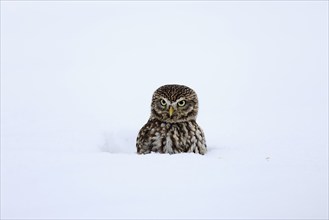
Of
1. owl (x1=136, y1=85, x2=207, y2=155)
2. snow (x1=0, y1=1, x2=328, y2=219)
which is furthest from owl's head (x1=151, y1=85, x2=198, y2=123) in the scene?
snow (x1=0, y1=1, x2=328, y2=219)

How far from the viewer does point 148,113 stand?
914 cm

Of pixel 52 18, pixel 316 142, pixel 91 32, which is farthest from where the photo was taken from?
pixel 52 18

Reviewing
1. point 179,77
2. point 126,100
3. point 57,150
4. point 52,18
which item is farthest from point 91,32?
point 57,150

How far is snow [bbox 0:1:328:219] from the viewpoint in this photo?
3.62m

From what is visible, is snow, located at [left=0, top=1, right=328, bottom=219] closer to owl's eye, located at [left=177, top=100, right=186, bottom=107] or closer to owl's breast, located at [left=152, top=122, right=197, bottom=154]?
owl's breast, located at [left=152, top=122, right=197, bottom=154]

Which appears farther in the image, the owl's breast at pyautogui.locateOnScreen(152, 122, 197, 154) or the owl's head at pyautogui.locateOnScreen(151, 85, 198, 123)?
the owl's head at pyautogui.locateOnScreen(151, 85, 198, 123)

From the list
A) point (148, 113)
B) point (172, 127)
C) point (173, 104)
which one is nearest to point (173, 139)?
point (172, 127)

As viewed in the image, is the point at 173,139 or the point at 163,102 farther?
the point at 163,102

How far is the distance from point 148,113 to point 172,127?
3.78 meters

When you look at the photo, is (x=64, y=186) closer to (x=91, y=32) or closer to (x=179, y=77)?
(x=179, y=77)

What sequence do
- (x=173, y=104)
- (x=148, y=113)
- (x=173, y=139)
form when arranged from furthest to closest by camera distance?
(x=148, y=113) → (x=173, y=104) → (x=173, y=139)

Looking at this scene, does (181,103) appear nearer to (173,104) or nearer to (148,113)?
(173,104)

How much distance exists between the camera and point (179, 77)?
13141mm

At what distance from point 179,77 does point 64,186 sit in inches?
374
